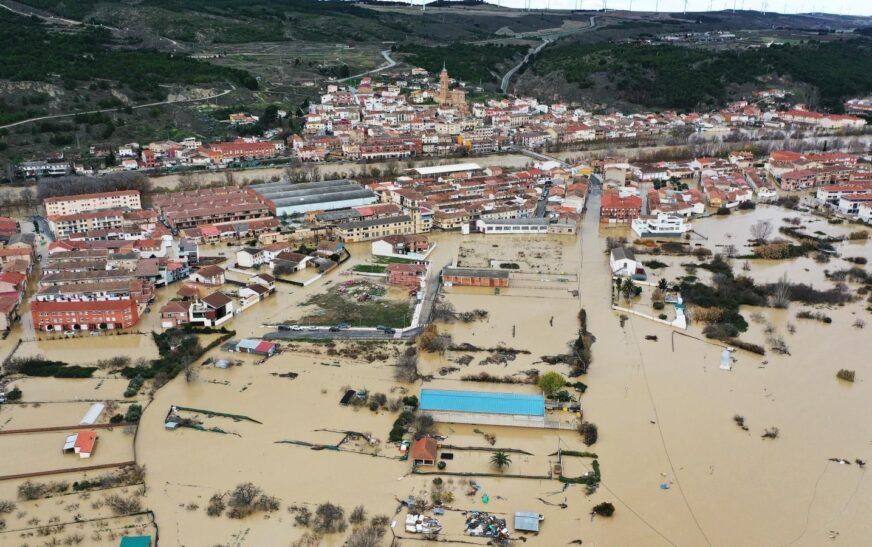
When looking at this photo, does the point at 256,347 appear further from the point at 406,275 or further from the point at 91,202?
the point at 91,202

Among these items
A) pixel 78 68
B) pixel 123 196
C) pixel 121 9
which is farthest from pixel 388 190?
pixel 121 9

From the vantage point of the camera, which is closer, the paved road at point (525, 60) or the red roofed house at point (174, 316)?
the red roofed house at point (174, 316)

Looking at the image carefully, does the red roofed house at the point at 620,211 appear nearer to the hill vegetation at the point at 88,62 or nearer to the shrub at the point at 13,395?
the shrub at the point at 13,395

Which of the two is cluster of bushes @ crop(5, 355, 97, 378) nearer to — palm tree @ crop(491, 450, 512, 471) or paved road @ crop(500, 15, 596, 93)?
palm tree @ crop(491, 450, 512, 471)

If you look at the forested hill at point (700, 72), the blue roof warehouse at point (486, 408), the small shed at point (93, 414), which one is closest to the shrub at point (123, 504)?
the small shed at point (93, 414)

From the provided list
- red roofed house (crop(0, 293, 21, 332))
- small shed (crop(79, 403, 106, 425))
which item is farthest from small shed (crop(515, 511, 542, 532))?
red roofed house (crop(0, 293, 21, 332))

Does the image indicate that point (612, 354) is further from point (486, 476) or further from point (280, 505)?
point (280, 505)
